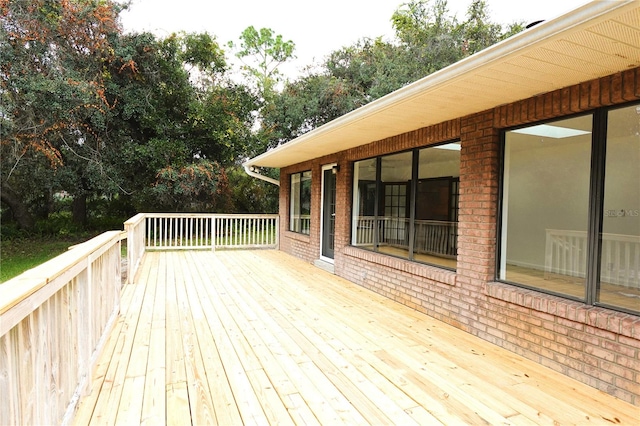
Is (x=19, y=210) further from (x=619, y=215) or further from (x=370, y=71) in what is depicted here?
(x=619, y=215)

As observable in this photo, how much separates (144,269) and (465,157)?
19.3 feet

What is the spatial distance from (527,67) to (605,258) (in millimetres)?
1512

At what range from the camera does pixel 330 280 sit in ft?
20.1

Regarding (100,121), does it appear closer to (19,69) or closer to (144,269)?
(19,69)

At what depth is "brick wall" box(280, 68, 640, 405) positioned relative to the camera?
8.04 feet

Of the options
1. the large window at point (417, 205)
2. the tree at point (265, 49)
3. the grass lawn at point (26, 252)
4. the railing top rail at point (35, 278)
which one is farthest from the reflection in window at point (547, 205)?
the tree at point (265, 49)

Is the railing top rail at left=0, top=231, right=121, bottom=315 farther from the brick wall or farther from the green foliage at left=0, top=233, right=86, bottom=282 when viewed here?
the green foliage at left=0, top=233, right=86, bottom=282

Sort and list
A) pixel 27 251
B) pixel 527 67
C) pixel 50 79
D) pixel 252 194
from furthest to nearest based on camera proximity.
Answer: pixel 252 194 → pixel 27 251 → pixel 50 79 → pixel 527 67

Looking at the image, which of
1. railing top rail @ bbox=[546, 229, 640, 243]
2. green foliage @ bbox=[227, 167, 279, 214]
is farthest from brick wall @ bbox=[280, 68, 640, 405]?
green foliage @ bbox=[227, 167, 279, 214]

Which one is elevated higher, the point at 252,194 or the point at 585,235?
the point at 252,194

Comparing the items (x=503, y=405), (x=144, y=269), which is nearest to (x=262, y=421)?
(x=503, y=405)

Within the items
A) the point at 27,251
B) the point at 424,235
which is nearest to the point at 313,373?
the point at 424,235

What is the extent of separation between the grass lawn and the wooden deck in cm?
665

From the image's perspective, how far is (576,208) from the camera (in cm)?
401
